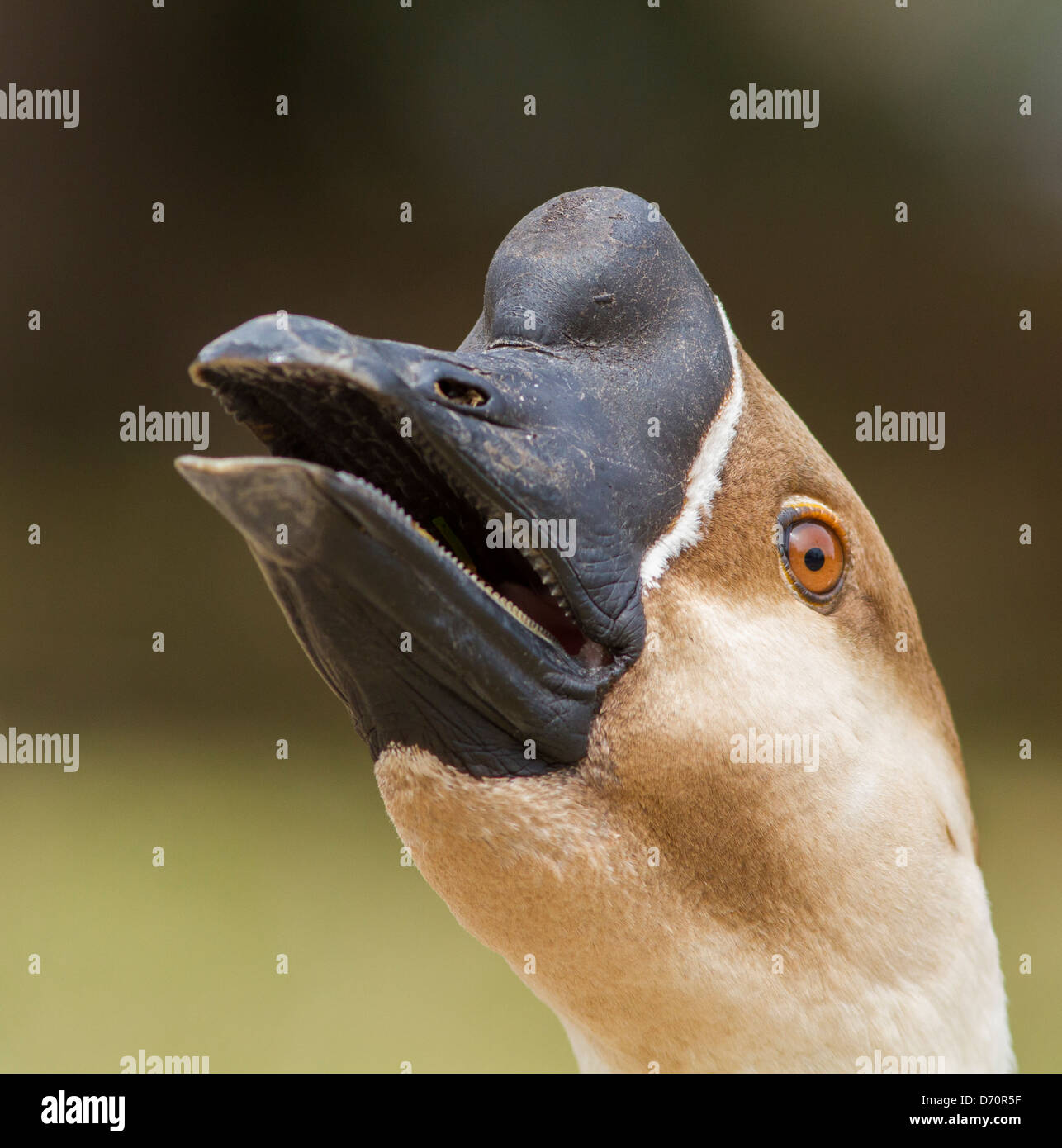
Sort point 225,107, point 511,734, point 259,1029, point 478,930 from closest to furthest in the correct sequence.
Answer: point 511,734 → point 478,930 → point 259,1029 → point 225,107

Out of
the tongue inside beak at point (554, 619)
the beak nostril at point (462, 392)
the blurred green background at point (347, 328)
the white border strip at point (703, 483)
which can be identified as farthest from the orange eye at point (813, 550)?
the blurred green background at point (347, 328)

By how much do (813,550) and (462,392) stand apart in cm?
65

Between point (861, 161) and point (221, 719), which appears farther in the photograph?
point (221, 719)

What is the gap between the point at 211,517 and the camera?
22.1ft

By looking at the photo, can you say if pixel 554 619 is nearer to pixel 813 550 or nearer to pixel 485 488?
pixel 485 488

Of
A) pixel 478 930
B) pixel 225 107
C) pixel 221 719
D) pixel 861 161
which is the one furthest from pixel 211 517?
pixel 478 930

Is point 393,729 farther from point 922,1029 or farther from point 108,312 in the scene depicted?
point 108,312

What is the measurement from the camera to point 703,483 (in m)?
1.65

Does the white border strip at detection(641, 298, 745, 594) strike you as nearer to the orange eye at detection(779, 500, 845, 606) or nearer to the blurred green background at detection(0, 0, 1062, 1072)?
the orange eye at detection(779, 500, 845, 606)

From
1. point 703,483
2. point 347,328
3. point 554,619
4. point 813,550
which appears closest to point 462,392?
point 554,619

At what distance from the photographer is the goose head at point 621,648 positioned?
132 centimetres

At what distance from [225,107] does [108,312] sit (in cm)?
126

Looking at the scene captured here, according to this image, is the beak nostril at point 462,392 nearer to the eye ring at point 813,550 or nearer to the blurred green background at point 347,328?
the eye ring at point 813,550

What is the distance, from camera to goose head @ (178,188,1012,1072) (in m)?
1.32
